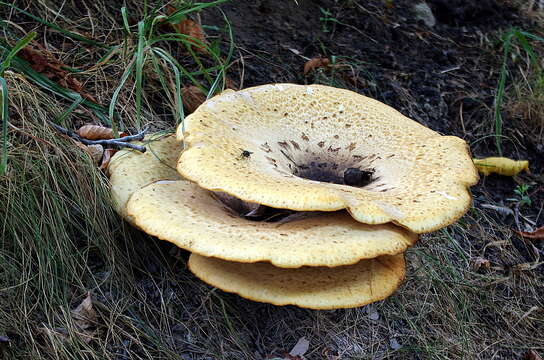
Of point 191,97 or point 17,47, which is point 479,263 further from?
point 17,47

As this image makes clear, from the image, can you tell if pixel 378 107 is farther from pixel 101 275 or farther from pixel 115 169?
pixel 101 275

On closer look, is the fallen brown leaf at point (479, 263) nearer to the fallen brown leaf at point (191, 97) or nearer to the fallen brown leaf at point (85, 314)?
the fallen brown leaf at point (191, 97)

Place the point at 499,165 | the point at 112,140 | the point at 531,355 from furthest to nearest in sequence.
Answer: the point at 499,165 < the point at 531,355 < the point at 112,140

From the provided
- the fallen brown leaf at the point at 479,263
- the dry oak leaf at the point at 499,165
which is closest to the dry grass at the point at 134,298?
the fallen brown leaf at the point at 479,263

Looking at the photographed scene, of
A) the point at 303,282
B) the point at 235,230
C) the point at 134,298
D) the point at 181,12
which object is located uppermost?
the point at 181,12

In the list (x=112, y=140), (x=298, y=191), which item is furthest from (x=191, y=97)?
(x=298, y=191)

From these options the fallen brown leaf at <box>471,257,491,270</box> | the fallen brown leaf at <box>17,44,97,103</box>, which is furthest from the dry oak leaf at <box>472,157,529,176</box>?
the fallen brown leaf at <box>17,44,97,103</box>
